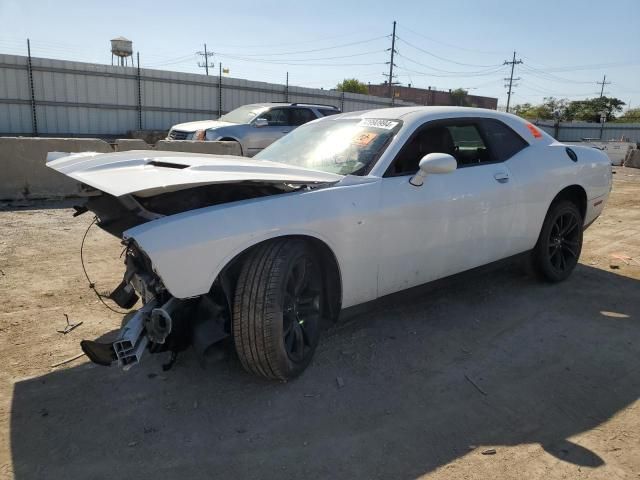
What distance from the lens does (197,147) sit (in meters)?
9.25

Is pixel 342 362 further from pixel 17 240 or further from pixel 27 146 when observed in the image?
pixel 27 146

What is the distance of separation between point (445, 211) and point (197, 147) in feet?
21.7

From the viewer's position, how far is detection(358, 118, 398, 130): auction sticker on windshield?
3678 mm

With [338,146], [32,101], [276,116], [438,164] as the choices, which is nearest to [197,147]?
[276,116]

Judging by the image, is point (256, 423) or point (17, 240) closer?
point (256, 423)

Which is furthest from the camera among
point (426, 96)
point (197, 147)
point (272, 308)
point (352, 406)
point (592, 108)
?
point (592, 108)

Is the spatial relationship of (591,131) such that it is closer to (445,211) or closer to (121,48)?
(121,48)

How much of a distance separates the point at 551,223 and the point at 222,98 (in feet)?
67.3

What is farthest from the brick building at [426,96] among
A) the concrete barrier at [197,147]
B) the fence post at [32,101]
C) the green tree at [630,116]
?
the concrete barrier at [197,147]

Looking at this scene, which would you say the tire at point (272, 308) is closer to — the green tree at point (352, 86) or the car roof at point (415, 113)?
the car roof at point (415, 113)

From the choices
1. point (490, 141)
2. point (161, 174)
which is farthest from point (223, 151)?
point (161, 174)

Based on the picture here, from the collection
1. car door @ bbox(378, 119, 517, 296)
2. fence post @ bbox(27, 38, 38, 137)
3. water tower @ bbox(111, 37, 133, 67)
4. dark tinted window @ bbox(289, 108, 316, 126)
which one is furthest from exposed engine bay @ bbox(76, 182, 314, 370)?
water tower @ bbox(111, 37, 133, 67)

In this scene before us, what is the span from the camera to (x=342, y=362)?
332 cm

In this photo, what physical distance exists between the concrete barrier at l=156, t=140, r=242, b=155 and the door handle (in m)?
6.13
